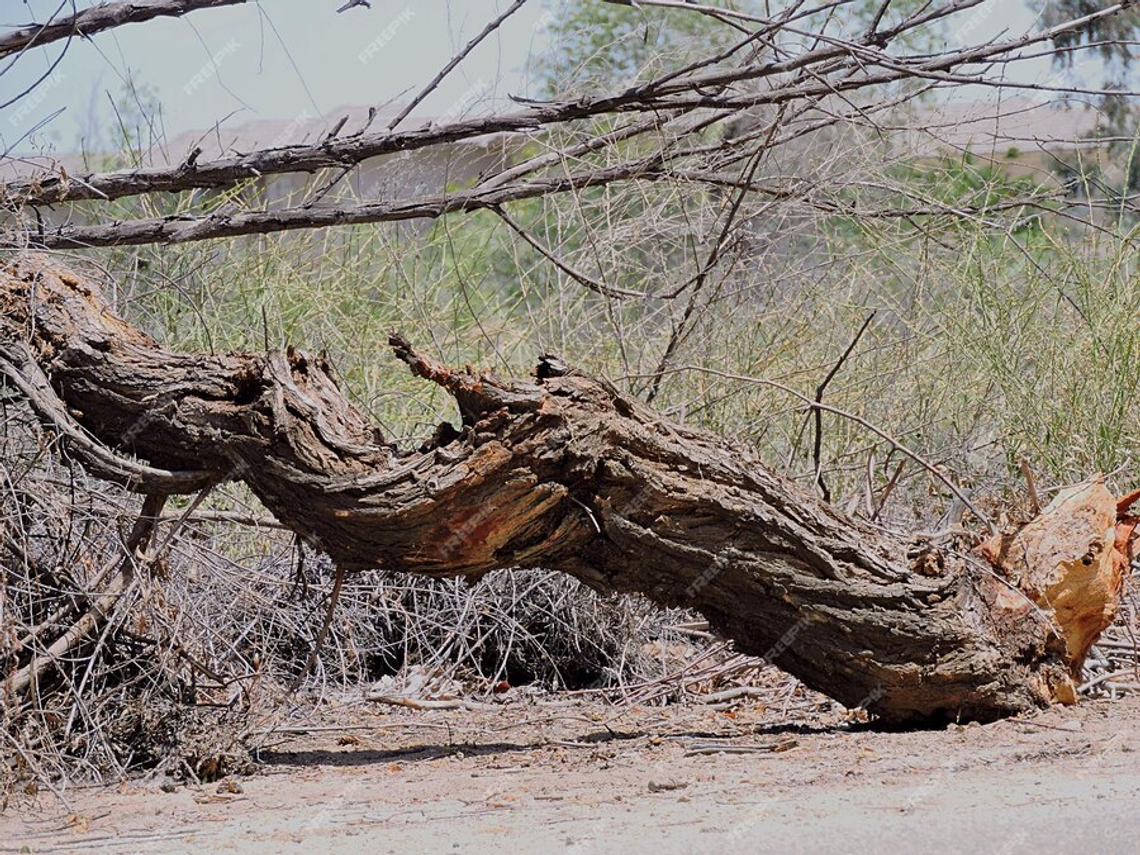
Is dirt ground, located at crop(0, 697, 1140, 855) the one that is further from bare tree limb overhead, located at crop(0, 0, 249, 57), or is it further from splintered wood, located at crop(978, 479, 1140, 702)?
bare tree limb overhead, located at crop(0, 0, 249, 57)

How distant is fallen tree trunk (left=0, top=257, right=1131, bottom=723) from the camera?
13.2 ft

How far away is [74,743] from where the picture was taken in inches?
163

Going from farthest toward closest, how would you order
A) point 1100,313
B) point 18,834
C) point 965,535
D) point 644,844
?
point 1100,313
point 965,535
point 18,834
point 644,844

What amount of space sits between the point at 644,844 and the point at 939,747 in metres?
1.36

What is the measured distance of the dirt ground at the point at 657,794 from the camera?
10.4 feet

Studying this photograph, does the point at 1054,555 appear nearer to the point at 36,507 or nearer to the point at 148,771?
the point at 148,771

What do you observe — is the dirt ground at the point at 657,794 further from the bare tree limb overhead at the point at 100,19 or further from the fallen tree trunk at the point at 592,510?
the bare tree limb overhead at the point at 100,19

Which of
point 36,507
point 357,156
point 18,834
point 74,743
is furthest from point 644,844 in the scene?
point 357,156

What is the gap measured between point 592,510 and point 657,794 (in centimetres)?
92

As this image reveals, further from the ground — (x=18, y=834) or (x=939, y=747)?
(x=18, y=834)

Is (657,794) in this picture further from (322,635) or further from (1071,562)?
(1071,562)

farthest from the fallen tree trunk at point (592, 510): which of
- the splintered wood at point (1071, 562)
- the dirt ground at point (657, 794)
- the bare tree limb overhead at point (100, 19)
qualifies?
the bare tree limb overhead at point (100, 19)

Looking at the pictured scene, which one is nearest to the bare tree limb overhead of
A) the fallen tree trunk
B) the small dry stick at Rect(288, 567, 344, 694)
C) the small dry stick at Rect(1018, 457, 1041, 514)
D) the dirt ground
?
the fallen tree trunk

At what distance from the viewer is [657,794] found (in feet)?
12.1
